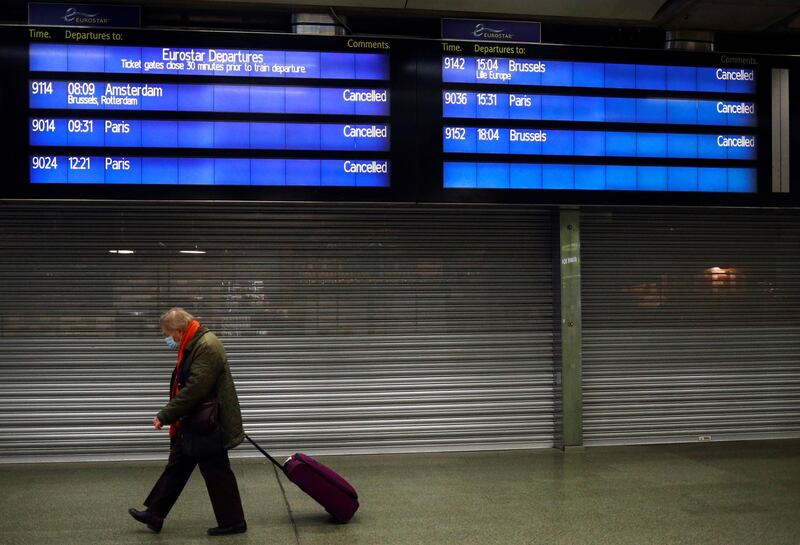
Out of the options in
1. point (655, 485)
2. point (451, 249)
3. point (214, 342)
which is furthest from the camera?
point (451, 249)

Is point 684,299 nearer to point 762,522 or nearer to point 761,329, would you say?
point 761,329

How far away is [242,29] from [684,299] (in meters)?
5.78

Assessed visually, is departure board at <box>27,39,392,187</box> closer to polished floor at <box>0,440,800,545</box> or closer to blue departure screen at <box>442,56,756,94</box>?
blue departure screen at <box>442,56,756,94</box>

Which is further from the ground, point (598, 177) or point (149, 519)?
point (598, 177)

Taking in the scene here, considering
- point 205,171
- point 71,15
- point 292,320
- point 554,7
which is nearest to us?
point 205,171

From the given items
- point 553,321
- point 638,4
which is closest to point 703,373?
point 553,321

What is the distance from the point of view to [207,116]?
7902 millimetres

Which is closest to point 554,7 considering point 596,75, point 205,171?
point 596,75

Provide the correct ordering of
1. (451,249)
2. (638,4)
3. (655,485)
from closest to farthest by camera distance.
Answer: (655,485) < (638,4) < (451,249)

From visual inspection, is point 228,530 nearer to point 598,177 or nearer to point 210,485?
point 210,485

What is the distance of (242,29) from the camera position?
9.02 m

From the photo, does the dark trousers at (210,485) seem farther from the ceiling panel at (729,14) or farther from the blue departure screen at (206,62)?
the ceiling panel at (729,14)

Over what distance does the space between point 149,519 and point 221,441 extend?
0.80 meters

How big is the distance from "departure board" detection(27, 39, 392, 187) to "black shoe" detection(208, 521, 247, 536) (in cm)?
316
